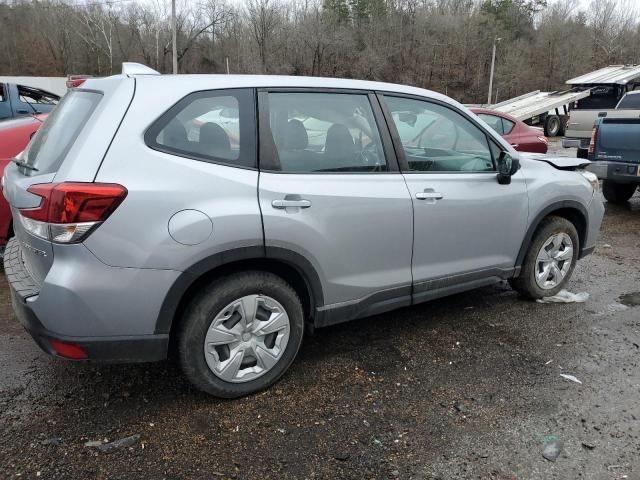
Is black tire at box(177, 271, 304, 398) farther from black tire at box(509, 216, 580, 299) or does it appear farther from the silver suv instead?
black tire at box(509, 216, 580, 299)

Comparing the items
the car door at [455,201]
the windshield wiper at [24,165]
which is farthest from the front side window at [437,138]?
the windshield wiper at [24,165]

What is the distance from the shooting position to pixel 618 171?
7.57 m

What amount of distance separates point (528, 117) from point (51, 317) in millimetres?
Result: 20986

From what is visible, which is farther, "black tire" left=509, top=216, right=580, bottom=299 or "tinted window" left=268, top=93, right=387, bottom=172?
"black tire" left=509, top=216, right=580, bottom=299

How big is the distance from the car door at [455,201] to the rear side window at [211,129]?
103cm

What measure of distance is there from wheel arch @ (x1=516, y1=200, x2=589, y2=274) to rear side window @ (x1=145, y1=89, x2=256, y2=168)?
7.81 ft

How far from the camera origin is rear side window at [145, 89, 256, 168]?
2.59 metres

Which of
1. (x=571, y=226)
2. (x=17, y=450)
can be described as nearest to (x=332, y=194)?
(x=17, y=450)

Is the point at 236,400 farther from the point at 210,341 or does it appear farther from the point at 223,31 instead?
the point at 223,31

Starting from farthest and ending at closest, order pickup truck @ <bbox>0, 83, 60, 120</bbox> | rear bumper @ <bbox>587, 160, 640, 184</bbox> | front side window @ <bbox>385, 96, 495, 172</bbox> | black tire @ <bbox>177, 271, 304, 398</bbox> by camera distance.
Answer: pickup truck @ <bbox>0, 83, 60, 120</bbox> → rear bumper @ <bbox>587, 160, 640, 184</bbox> → front side window @ <bbox>385, 96, 495, 172</bbox> → black tire @ <bbox>177, 271, 304, 398</bbox>

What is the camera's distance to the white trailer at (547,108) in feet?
68.6

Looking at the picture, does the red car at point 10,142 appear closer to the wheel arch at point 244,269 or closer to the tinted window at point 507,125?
the wheel arch at point 244,269

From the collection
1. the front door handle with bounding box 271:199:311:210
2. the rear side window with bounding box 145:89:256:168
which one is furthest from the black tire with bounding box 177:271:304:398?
the rear side window with bounding box 145:89:256:168

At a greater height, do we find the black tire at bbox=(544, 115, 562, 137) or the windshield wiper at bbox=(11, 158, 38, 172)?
the black tire at bbox=(544, 115, 562, 137)
